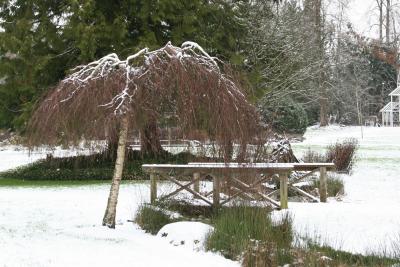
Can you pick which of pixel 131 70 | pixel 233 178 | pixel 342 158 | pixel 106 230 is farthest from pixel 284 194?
pixel 342 158

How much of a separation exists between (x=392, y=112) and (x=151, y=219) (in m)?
42.2

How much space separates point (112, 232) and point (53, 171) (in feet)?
28.7

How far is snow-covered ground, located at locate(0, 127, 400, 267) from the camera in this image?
257 inches

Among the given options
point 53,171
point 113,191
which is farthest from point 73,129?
point 53,171

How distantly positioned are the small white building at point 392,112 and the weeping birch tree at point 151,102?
4134 cm

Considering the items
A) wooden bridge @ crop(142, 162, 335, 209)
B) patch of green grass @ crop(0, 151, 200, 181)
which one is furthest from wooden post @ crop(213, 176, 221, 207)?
patch of green grass @ crop(0, 151, 200, 181)

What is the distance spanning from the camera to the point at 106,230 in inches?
318

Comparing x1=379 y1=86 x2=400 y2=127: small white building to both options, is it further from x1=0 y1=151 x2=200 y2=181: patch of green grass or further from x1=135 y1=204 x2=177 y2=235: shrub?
x1=135 y1=204 x2=177 y2=235: shrub

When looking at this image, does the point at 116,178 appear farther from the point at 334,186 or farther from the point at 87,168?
the point at 87,168

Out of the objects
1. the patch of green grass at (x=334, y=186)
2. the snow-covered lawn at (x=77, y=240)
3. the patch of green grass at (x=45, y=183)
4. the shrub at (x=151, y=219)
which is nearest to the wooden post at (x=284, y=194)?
the shrub at (x=151, y=219)

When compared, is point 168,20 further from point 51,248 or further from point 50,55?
point 51,248

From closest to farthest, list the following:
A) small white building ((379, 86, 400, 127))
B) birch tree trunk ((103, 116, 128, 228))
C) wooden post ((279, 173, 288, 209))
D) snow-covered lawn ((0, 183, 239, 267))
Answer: snow-covered lawn ((0, 183, 239, 267)) → birch tree trunk ((103, 116, 128, 228)) → wooden post ((279, 173, 288, 209)) → small white building ((379, 86, 400, 127))

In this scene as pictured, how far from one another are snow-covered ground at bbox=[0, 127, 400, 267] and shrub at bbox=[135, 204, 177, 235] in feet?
0.48

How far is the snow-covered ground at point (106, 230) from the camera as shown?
6539 mm
